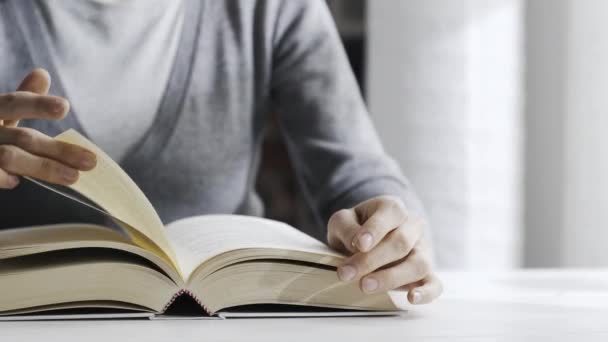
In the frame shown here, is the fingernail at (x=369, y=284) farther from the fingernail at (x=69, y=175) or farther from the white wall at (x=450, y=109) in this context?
the white wall at (x=450, y=109)

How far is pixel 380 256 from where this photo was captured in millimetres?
825

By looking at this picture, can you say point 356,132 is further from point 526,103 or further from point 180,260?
point 526,103

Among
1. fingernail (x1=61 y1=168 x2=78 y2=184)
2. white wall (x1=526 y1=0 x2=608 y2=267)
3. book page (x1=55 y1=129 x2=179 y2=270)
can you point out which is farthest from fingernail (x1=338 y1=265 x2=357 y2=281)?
white wall (x1=526 y1=0 x2=608 y2=267)

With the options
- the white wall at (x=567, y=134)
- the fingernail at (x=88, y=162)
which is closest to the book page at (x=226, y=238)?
the fingernail at (x=88, y=162)

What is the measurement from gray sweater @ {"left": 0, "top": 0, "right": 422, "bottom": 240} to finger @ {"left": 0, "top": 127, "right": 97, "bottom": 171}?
0.49 meters

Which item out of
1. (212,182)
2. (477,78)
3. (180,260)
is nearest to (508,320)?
(180,260)

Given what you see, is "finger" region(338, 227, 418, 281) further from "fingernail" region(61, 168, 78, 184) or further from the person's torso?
the person's torso

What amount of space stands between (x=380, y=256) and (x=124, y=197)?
250 mm

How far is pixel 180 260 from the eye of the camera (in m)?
0.82

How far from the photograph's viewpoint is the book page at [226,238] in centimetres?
80

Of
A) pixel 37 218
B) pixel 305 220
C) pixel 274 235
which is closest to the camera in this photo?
pixel 274 235

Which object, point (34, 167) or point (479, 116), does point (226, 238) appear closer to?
point (34, 167)

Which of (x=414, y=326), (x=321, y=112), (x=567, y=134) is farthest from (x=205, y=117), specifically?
(x=567, y=134)

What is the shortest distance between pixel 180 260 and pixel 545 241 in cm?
154
